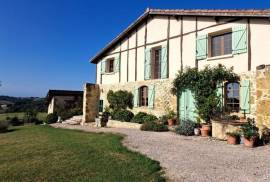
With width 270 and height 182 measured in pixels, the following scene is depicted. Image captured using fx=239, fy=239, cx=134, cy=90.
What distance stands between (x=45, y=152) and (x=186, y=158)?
4.17 metres

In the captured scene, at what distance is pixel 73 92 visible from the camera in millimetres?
22344

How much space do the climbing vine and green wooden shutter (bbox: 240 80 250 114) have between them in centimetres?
50

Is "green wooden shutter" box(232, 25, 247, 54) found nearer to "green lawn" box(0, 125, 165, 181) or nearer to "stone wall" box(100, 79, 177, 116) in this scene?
"stone wall" box(100, 79, 177, 116)

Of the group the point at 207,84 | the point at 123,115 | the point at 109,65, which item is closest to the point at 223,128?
the point at 207,84

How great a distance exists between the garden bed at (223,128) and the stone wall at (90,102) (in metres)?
9.60

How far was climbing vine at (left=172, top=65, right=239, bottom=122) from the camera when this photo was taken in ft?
33.4

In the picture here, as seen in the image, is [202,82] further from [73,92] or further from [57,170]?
[73,92]

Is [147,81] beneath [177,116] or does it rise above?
above

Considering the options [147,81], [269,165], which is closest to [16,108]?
[147,81]

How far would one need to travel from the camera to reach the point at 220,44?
11.0 metres

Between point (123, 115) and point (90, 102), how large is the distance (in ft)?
12.3

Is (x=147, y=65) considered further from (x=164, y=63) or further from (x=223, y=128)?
(x=223, y=128)

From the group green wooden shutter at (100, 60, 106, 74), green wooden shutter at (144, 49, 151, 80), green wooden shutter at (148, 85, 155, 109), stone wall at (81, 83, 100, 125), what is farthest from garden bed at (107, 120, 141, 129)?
green wooden shutter at (100, 60, 106, 74)

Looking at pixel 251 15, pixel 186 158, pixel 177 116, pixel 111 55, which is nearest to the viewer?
pixel 186 158
